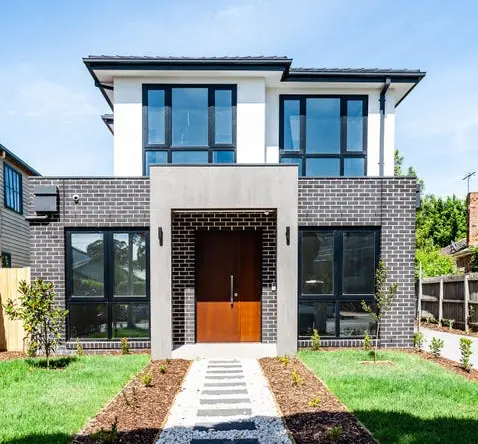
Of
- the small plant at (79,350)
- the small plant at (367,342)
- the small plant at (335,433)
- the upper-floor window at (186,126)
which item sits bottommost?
the small plant at (79,350)

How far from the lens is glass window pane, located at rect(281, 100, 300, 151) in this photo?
11.1 meters

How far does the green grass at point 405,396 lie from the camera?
4.43 meters

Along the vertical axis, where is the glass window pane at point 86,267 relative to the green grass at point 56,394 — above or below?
above

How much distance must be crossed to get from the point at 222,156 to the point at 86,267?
433 centimetres

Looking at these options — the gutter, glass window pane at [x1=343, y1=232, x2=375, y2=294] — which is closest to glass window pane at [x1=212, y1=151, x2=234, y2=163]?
glass window pane at [x1=343, y1=232, x2=375, y2=294]

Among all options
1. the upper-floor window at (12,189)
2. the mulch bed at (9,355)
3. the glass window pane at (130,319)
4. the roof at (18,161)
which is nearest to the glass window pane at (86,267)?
the glass window pane at (130,319)

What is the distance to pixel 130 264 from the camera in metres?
8.90

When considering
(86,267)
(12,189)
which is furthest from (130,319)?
(12,189)

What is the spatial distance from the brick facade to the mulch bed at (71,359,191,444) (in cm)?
248

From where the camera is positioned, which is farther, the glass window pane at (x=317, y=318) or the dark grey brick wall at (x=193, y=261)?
the dark grey brick wall at (x=193, y=261)

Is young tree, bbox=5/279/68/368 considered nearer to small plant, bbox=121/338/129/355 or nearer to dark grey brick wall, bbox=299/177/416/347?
small plant, bbox=121/338/129/355

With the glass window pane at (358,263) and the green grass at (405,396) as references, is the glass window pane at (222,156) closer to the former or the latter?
the glass window pane at (358,263)

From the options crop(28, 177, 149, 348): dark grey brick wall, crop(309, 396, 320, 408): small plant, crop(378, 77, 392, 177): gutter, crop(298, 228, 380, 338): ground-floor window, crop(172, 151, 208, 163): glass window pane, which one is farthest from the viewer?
crop(378, 77, 392, 177): gutter

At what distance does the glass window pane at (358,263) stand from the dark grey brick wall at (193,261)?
1.61 meters
